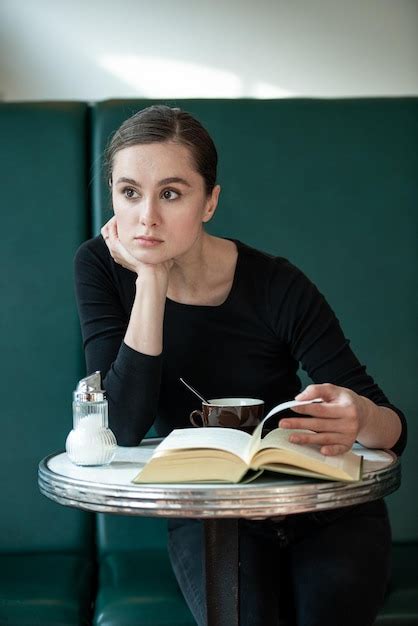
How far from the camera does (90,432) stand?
3.89 feet

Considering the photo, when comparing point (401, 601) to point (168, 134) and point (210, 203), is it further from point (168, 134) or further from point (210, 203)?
point (168, 134)

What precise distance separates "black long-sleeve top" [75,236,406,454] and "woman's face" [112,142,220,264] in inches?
5.7

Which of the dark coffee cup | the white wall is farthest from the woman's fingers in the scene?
the white wall

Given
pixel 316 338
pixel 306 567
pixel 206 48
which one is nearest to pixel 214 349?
pixel 316 338

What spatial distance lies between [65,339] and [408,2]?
44.8 inches

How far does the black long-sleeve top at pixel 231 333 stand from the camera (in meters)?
1.51

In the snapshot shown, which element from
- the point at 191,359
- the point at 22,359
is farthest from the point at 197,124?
the point at 22,359

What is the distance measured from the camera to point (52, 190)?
1.92 metres

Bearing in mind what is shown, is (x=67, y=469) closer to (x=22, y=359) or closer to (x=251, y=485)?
(x=251, y=485)

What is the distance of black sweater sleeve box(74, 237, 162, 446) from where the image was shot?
1.38 m

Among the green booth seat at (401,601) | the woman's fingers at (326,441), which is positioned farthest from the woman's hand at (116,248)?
the green booth seat at (401,601)

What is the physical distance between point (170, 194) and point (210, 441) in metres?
0.48

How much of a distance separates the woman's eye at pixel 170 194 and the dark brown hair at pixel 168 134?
7 cm

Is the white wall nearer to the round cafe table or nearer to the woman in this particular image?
the woman
